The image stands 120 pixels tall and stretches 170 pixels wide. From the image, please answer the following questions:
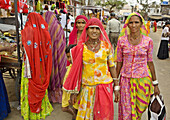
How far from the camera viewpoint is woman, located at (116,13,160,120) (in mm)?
2246

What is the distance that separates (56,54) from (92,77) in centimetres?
177

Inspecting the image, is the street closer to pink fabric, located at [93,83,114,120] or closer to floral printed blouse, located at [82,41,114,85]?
pink fabric, located at [93,83,114,120]

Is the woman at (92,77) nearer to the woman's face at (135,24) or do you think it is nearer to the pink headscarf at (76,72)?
the pink headscarf at (76,72)

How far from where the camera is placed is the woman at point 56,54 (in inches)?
140

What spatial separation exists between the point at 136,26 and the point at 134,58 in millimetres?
424

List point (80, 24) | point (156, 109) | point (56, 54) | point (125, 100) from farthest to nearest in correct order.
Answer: point (56, 54), point (80, 24), point (125, 100), point (156, 109)

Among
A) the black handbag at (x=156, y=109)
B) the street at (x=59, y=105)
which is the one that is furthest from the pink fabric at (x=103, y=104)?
the street at (x=59, y=105)

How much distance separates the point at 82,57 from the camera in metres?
2.01

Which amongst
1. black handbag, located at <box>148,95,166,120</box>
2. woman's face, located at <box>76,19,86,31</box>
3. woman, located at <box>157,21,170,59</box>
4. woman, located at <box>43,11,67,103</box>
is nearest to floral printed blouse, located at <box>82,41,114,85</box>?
black handbag, located at <box>148,95,166,120</box>

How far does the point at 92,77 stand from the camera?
205cm

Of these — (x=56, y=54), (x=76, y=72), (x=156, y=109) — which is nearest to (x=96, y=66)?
(x=76, y=72)

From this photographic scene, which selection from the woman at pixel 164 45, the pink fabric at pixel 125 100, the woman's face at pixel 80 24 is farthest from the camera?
the woman at pixel 164 45

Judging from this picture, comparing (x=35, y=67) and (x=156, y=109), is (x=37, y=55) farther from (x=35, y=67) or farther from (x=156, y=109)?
(x=156, y=109)

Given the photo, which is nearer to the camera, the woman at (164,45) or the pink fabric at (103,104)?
the pink fabric at (103,104)
